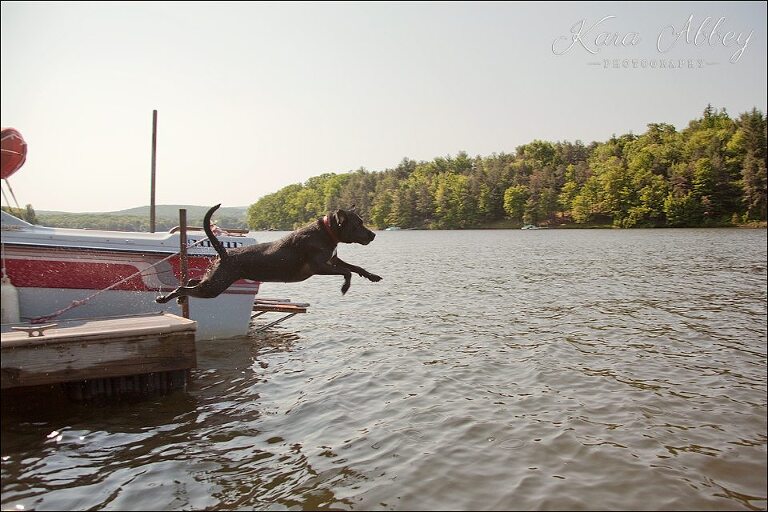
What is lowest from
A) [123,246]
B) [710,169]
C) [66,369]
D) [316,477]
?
[316,477]

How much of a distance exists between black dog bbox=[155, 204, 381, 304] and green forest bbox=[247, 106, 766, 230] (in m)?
75.5

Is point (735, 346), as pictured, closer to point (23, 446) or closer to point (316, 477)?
point (316, 477)

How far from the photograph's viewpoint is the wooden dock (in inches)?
289

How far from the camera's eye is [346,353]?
12523 millimetres

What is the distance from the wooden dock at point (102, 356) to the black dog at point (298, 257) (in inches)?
97.4

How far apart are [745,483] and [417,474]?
3.45 m

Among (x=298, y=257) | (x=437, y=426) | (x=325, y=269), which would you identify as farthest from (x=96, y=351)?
(x=437, y=426)

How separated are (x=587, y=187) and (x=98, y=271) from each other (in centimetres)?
9355

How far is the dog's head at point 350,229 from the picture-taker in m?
6.17

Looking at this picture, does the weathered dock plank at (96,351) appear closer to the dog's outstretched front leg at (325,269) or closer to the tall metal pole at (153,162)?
the dog's outstretched front leg at (325,269)

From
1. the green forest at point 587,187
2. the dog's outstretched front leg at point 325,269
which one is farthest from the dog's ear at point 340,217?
the green forest at point 587,187

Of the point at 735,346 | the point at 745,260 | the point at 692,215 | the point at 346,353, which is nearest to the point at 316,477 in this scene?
the point at 346,353

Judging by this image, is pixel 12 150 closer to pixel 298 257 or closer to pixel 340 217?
pixel 298 257

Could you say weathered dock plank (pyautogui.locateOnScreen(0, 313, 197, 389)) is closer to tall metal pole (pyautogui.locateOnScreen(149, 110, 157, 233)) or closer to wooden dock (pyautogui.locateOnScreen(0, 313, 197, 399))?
wooden dock (pyautogui.locateOnScreen(0, 313, 197, 399))
